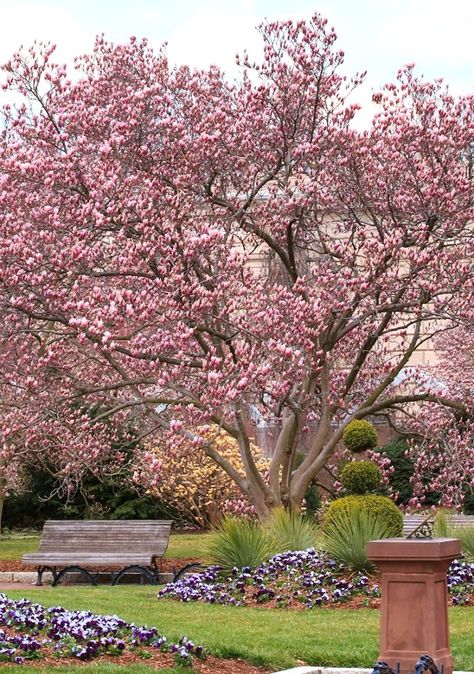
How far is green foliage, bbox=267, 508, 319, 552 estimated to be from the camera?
16695mm

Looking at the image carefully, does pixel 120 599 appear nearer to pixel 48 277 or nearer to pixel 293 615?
pixel 293 615

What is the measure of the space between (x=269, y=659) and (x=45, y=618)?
2.04 m

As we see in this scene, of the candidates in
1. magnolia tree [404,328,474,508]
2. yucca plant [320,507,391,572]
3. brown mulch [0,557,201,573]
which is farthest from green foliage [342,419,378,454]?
brown mulch [0,557,201,573]

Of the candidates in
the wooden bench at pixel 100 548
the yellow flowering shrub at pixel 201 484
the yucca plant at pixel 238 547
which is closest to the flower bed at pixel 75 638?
the yucca plant at pixel 238 547

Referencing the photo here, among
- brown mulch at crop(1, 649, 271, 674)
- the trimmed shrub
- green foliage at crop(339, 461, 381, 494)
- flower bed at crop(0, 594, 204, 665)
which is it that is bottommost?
brown mulch at crop(1, 649, 271, 674)

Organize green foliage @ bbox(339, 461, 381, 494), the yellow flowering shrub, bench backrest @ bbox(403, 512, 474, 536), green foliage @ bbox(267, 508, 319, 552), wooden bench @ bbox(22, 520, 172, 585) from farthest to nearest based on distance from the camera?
the yellow flowering shrub → wooden bench @ bbox(22, 520, 172, 585) → bench backrest @ bbox(403, 512, 474, 536) → green foliage @ bbox(267, 508, 319, 552) → green foliage @ bbox(339, 461, 381, 494)

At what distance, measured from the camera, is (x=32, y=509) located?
29500 millimetres

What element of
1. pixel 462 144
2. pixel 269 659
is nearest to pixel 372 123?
pixel 462 144

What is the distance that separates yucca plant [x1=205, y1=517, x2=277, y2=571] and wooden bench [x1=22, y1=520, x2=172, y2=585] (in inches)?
71.9

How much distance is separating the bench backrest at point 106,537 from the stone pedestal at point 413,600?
9293mm

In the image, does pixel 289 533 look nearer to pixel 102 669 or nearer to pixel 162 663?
pixel 162 663

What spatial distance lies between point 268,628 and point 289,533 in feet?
16.3

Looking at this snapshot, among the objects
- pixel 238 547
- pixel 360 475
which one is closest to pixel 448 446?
pixel 360 475

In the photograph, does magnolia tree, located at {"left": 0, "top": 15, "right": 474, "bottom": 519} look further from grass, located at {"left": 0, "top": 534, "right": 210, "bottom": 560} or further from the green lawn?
the green lawn
